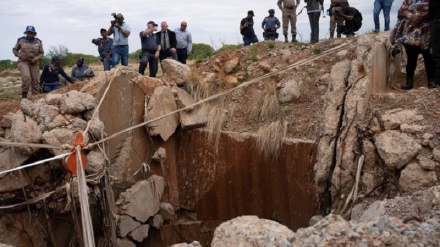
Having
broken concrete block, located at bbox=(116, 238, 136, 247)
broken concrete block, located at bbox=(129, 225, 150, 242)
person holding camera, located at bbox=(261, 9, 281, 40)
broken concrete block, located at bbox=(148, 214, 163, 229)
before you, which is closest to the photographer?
person holding camera, located at bbox=(261, 9, 281, 40)

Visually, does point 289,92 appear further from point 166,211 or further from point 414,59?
point 166,211

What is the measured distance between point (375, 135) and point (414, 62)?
1702 millimetres

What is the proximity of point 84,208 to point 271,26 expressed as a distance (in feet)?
25.0

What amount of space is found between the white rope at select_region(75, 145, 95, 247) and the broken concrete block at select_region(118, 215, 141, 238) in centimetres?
298

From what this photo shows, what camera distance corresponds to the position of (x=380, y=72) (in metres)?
6.75

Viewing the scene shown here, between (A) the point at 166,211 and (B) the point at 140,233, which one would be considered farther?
(A) the point at 166,211

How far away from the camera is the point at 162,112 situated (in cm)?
743

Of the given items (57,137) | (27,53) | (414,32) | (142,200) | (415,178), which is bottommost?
(142,200)

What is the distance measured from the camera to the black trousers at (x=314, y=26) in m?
9.43

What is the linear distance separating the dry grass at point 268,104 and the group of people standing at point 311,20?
2342mm

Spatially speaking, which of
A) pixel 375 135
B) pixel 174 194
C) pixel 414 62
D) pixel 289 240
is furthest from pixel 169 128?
pixel 289 240

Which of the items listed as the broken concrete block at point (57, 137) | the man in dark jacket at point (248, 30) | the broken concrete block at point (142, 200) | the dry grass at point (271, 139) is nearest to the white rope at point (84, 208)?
the broken concrete block at point (57, 137)

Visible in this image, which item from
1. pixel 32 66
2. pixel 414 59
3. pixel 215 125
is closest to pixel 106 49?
pixel 32 66

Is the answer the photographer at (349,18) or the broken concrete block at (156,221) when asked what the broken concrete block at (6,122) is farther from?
the photographer at (349,18)
